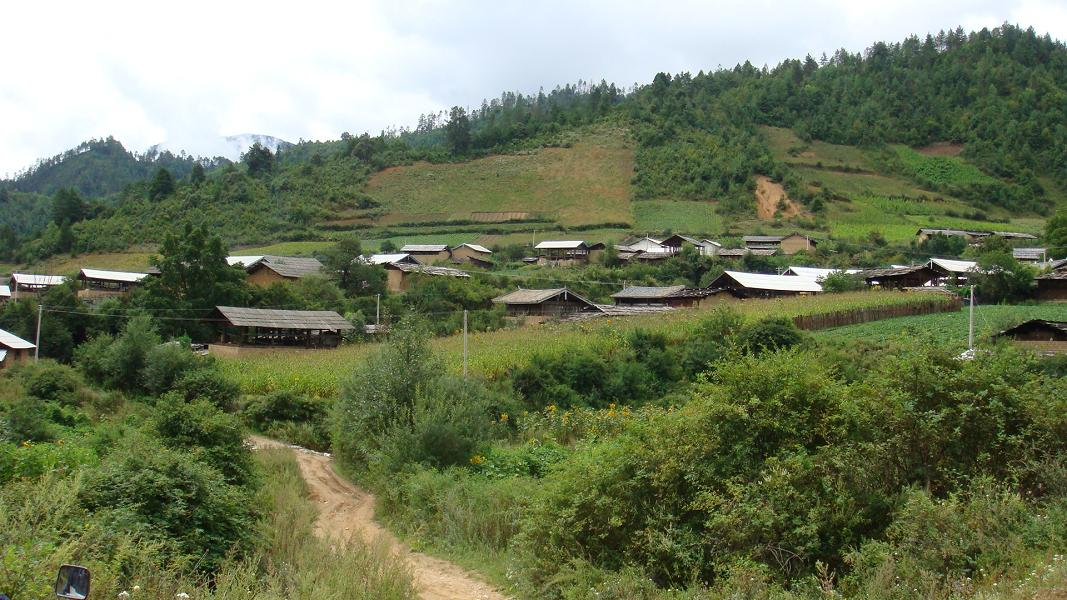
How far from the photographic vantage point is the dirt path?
81.0m

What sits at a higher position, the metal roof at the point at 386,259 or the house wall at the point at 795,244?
the house wall at the point at 795,244

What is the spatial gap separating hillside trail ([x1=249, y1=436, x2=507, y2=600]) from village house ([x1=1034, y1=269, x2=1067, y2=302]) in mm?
37391

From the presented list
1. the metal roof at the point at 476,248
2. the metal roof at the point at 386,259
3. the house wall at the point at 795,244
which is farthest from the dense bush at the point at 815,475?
the house wall at the point at 795,244

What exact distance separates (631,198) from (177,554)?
266 ft

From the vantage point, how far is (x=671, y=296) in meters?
46.6

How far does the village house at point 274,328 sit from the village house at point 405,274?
41.3 ft

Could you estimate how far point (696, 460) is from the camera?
391 inches

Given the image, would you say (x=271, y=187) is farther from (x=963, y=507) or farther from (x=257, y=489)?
(x=963, y=507)

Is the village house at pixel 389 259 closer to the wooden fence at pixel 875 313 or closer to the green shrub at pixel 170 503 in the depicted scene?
the wooden fence at pixel 875 313

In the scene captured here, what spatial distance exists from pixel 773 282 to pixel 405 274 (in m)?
23.5

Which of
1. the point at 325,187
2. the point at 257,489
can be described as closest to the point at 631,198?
the point at 325,187

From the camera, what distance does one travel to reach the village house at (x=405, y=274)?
52.6m

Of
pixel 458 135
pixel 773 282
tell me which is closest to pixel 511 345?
pixel 773 282

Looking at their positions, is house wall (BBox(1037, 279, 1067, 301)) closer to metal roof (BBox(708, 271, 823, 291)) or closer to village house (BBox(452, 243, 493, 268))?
metal roof (BBox(708, 271, 823, 291))
